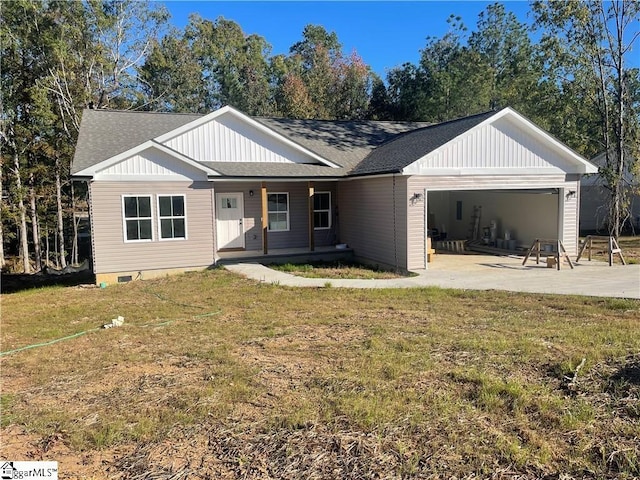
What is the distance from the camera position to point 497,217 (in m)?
18.5

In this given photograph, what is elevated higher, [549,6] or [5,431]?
[549,6]

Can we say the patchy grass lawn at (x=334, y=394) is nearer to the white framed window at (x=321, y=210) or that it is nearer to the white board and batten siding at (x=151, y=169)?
the white board and batten siding at (x=151, y=169)

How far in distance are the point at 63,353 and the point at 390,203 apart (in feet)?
31.6

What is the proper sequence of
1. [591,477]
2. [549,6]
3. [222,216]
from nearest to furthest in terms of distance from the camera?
[591,477], [222,216], [549,6]

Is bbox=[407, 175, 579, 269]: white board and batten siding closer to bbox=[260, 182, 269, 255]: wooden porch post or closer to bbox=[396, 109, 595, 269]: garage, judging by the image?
bbox=[396, 109, 595, 269]: garage

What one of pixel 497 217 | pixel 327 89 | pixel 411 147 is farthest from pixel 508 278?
pixel 327 89

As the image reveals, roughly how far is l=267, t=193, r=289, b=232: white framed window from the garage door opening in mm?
6035

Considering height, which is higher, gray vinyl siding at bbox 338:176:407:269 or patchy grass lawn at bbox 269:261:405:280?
gray vinyl siding at bbox 338:176:407:269

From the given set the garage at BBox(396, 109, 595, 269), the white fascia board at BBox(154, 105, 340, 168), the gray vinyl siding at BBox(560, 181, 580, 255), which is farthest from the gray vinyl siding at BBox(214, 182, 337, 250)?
the gray vinyl siding at BBox(560, 181, 580, 255)

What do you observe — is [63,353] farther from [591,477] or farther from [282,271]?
[282,271]

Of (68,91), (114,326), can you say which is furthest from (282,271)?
(68,91)

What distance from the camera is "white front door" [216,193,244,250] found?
51.6 feet

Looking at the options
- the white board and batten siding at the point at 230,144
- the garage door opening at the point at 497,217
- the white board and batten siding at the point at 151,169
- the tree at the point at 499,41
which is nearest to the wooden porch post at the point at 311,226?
the white board and batten siding at the point at 230,144

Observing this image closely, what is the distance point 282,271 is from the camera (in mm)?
13883
